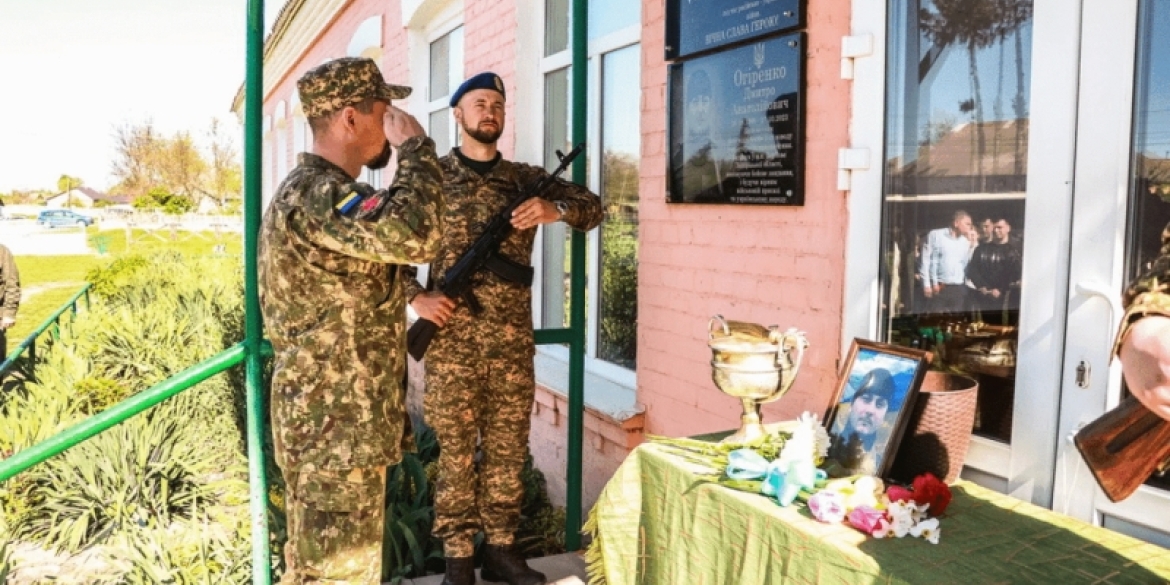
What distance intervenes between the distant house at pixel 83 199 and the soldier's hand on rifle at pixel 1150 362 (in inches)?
1367

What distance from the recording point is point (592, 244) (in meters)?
4.38

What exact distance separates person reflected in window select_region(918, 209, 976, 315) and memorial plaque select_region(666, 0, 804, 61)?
2.62ft

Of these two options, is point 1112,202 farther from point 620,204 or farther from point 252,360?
point 620,204

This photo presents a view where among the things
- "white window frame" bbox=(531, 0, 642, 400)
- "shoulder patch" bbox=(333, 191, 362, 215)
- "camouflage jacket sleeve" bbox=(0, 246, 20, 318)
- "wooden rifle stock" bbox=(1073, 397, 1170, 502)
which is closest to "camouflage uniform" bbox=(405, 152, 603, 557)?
"white window frame" bbox=(531, 0, 642, 400)

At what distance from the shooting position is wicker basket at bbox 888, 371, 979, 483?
1.90 metres

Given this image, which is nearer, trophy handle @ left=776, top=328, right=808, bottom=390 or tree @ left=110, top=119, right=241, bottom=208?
trophy handle @ left=776, top=328, right=808, bottom=390

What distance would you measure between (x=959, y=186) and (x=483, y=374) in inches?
69.5

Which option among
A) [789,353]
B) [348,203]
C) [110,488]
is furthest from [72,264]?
[789,353]

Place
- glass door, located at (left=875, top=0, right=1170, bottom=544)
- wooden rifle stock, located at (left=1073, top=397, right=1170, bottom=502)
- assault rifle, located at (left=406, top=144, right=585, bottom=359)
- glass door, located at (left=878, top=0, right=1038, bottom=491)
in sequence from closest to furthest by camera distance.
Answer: wooden rifle stock, located at (left=1073, top=397, right=1170, bottom=502) < glass door, located at (left=875, top=0, right=1170, bottom=544) < glass door, located at (left=878, top=0, right=1038, bottom=491) < assault rifle, located at (left=406, top=144, right=585, bottom=359)

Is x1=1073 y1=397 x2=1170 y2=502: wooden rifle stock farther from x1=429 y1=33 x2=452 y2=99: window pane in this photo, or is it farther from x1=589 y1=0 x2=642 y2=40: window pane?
x1=429 y1=33 x2=452 y2=99: window pane

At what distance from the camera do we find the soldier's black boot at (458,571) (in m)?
3.15

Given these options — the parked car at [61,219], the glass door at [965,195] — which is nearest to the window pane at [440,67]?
the glass door at [965,195]

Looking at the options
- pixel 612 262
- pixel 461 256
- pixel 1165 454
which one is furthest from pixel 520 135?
pixel 1165 454

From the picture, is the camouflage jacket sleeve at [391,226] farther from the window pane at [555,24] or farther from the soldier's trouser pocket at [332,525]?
the window pane at [555,24]
